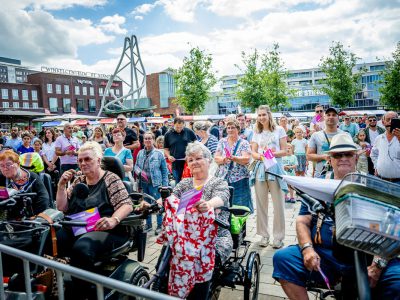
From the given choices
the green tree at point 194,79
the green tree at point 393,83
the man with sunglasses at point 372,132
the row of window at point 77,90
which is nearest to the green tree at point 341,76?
the green tree at point 393,83

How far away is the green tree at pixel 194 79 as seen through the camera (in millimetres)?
27562

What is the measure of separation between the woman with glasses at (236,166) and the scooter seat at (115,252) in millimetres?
1925

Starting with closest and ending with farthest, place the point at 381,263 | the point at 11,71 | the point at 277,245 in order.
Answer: the point at 381,263 → the point at 277,245 → the point at 11,71

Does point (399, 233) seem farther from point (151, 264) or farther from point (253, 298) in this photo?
point (151, 264)

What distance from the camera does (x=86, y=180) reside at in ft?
10.5

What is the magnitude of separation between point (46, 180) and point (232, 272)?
3656 millimetres

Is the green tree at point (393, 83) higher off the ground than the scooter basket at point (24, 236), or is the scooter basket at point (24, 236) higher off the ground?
the green tree at point (393, 83)

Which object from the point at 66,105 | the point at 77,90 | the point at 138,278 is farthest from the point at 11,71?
the point at 138,278

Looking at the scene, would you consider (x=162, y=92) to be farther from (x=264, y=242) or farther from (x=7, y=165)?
(x=7, y=165)

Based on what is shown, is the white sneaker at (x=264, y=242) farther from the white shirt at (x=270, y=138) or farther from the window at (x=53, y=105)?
the window at (x=53, y=105)

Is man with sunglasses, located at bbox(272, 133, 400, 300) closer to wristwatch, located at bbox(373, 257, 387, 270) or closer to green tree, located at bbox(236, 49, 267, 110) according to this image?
wristwatch, located at bbox(373, 257, 387, 270)

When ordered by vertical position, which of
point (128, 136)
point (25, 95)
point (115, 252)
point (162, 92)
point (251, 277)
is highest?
point (25, 95)

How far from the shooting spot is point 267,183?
4.52m

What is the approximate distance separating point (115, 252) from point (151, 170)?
109 inches
